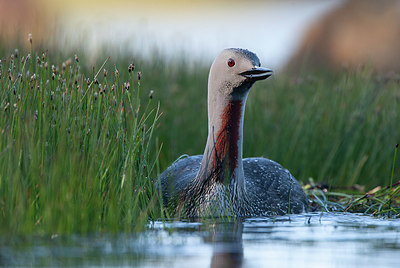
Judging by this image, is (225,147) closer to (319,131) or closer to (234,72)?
(234,72)

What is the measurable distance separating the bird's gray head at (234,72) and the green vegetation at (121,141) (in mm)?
767

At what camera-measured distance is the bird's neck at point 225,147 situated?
625cm

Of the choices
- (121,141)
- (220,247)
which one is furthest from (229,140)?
(220,247)

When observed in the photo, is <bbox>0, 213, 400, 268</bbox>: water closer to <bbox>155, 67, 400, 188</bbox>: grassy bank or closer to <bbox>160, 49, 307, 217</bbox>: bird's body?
<bbox>160, 49, 307, 217</bbox>: bird's body

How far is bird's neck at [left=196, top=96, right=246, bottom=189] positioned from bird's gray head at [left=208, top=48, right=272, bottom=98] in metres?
0.10

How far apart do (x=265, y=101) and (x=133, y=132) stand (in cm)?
488

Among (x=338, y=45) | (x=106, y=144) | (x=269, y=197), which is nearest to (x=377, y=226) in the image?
(x=269, y=197)

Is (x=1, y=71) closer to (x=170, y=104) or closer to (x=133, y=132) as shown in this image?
(x=133, y=132)

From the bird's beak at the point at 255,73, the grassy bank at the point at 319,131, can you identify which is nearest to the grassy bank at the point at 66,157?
the bird's beak at the point at 255,73

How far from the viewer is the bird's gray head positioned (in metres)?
6.10

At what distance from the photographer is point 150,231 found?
5.14 metres

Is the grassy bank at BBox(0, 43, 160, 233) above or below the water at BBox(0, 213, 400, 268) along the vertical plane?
above

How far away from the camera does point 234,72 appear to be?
20.2 ft

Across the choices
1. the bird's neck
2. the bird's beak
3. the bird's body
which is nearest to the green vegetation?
the bird's body
